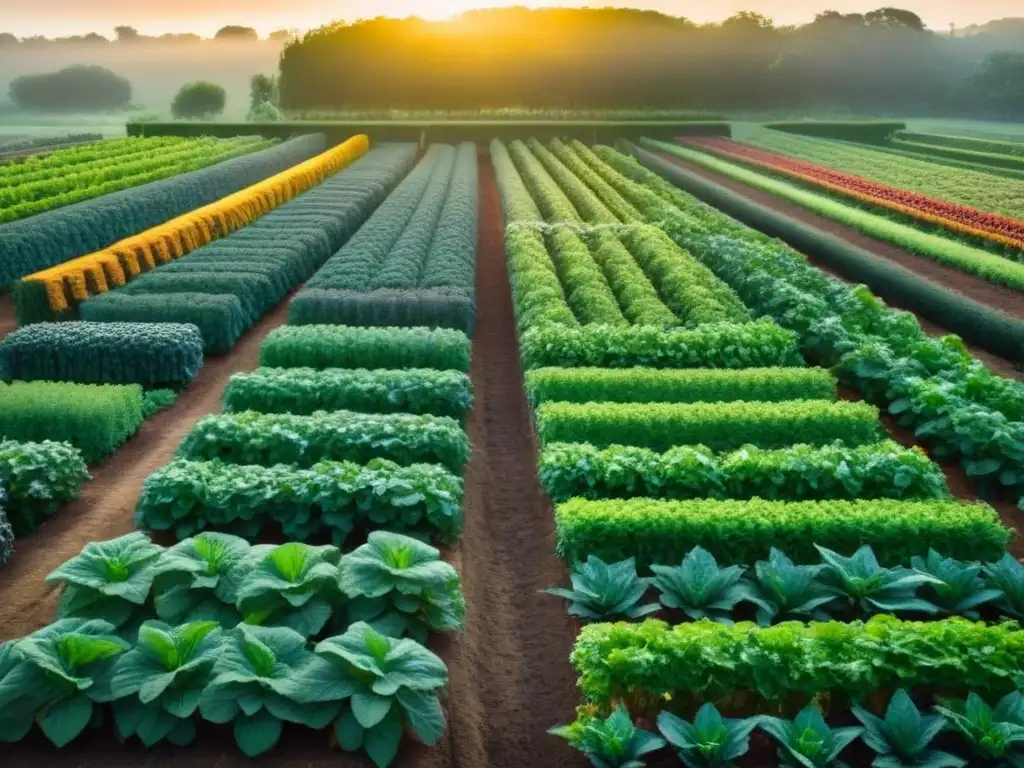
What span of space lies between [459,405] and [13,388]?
621 cm

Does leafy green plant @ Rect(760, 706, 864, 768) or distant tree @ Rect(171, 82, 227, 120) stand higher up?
distant tree @ Rect(171, 82, 227, 120)

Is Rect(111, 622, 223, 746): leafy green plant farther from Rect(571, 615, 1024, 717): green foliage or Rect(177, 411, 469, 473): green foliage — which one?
Rect(177, 411, 469, 473): green foliage

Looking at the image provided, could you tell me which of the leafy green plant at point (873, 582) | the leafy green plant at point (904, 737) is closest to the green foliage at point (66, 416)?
the leafy green plant at point (873, 582)

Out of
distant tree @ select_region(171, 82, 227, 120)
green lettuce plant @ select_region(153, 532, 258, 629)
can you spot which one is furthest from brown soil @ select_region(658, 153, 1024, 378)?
distant tree @ select_region(171, 82, 227, 120)

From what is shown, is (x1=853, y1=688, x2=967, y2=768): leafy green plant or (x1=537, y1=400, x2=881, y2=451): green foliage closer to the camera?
(x1=853, y1=688, x2=967, y2=768): leafy green plant

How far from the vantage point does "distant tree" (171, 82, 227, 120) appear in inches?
3098

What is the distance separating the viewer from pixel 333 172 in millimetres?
39031

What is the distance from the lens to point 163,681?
638 centimetres

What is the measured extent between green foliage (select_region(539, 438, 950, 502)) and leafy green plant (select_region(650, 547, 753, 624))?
1.54 metres

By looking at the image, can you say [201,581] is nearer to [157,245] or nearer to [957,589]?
[957,589]

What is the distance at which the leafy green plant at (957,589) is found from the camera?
7660 millimetres

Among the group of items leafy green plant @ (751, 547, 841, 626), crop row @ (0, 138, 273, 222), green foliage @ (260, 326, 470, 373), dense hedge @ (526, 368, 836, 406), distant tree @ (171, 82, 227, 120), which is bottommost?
leafy green plant @ (751, 547, 841, 626)

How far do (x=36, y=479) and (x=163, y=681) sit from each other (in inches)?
186

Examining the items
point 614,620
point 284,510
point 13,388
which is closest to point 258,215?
point 13,388
